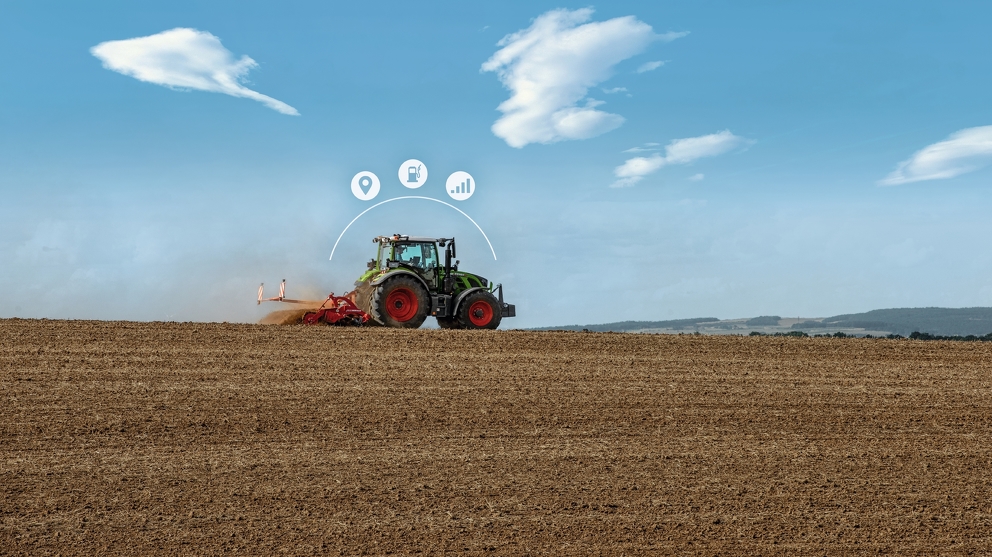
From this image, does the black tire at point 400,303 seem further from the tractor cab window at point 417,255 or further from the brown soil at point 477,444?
the brown soil at point 477,444

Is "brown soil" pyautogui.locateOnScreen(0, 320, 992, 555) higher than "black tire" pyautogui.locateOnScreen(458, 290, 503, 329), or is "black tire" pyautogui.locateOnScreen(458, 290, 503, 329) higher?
"black tire" pyautogui.locateOnScreen(458, 290, 503, 329)

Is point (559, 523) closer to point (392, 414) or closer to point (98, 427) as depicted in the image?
point (392, 414)

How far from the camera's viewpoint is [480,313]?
636 inches

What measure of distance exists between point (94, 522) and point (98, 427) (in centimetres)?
289

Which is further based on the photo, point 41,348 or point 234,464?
point 41,348

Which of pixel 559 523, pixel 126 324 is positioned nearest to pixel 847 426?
→ pixel 559 523

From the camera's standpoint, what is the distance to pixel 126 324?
14352 millimetres

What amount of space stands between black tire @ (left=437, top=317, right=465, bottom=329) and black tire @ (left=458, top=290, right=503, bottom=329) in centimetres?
19

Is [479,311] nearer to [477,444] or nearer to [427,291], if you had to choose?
[427,291]

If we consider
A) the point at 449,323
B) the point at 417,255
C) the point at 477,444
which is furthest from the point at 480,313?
the point at 477,444

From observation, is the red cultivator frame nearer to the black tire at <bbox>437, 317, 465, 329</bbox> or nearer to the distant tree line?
the black tire at <bbox>437, 317, 465, 329</bbox>

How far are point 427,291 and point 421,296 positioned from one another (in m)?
0.18

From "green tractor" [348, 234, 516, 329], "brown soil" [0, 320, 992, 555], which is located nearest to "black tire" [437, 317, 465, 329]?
"green tractor" [348, 234, 516, 329]

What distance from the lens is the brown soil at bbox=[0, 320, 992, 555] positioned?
23.5ft
